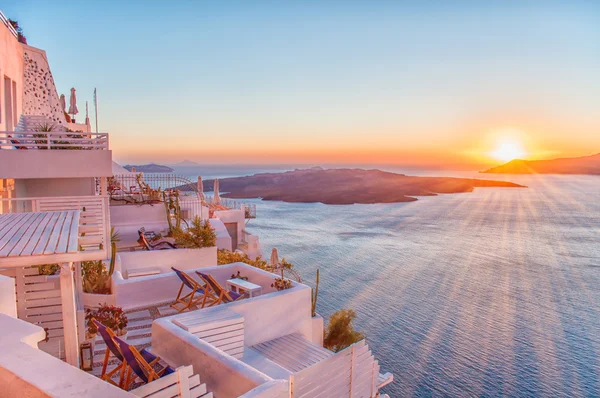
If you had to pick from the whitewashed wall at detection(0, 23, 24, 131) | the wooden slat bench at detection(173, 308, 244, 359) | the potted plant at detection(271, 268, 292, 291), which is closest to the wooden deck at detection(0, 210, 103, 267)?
the wooden slat bench at detection(173, 308, 244, 359)

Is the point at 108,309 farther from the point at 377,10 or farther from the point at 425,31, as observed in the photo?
the point at 425,31

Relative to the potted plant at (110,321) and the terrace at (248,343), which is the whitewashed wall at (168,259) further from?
the potted plant at (110,321)

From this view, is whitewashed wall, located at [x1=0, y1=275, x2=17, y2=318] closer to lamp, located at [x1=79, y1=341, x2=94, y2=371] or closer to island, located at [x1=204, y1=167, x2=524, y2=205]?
lamp, located at [x1=79, y1=341, x2=94, y2=371]

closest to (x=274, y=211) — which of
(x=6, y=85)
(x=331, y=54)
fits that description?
(x=331, y=54)

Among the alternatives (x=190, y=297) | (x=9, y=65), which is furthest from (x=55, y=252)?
(x=9, y=65)

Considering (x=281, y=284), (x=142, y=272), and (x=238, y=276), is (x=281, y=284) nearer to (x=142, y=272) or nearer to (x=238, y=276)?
(x=238, y=276)

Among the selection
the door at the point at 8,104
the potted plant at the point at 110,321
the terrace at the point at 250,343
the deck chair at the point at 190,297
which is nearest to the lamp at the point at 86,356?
the terrace at the point at 250,343
